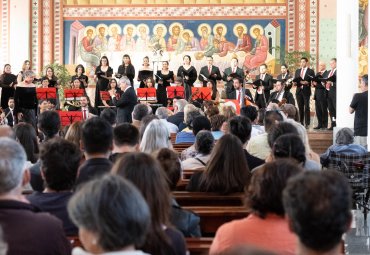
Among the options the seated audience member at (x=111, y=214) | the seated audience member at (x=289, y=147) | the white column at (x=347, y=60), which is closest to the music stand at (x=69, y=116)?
the white column at (x=347, y=60)

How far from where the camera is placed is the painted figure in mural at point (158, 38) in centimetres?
2455

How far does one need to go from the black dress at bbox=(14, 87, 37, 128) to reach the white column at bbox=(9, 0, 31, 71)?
6002 millimetres

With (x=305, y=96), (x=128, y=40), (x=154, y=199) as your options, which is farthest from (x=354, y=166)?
(x=128, y=40)

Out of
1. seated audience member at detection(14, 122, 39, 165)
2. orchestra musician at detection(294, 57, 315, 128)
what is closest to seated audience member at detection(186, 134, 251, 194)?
seated audience member at detection(14, 122, 39, 165)

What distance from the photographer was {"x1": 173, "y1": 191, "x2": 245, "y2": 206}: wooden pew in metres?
6.65

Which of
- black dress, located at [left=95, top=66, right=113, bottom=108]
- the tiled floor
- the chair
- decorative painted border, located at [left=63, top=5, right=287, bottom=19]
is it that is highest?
decorative painted border, located at [left=63, top=5, right=287, bottom=19]

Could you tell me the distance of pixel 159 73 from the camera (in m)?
21.8

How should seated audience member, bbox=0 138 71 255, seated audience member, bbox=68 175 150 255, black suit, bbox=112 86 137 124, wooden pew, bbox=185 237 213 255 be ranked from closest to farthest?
seated audience member, bbox=68 175 150 255
seated audience member, bbox=0 138 71 255
wooden pew, bbox=185 237 213 255
black suit, bbox=112 86 137 124

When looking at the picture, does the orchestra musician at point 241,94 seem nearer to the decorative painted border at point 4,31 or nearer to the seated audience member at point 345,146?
the decorative painted border at point 4,31

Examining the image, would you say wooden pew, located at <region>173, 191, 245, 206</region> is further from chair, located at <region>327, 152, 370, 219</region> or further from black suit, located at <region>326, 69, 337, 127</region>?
black suit, located at <region>326, 69, 337, 127</region>

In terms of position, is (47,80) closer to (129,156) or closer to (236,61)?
(236,61)

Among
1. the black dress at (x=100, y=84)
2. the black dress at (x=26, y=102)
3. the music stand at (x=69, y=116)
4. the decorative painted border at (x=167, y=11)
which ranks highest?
the decorative painted border at (x=167, y=11)

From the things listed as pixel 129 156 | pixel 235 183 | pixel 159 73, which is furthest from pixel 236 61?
pixel 129 156

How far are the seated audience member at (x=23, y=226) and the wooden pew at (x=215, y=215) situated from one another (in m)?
1.82
